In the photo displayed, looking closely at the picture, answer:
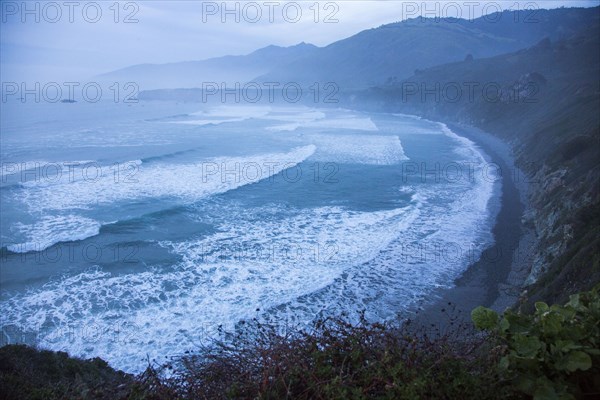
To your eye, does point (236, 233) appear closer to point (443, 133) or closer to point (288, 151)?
point (288, 151)

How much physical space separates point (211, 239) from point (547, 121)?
141 ft

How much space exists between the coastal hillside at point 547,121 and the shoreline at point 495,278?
603 mm

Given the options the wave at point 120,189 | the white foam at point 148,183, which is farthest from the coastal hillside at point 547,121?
the white foam at point 148,183

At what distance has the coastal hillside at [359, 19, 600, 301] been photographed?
44.3 feet

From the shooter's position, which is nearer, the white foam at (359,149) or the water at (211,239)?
the water at (211,239)

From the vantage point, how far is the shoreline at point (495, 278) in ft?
45.8

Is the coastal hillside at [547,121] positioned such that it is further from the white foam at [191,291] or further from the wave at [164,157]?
the wave at [164,157]

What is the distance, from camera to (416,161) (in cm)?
4081

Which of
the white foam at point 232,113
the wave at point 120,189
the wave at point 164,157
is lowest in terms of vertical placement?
the wave at point 120,189

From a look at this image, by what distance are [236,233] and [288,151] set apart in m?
25.4

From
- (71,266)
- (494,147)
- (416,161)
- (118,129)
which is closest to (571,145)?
(416,161)

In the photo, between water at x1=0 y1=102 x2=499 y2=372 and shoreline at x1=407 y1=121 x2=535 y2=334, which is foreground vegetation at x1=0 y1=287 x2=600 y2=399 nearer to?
shoreline at x1=407 y1=121 x2=535 y2=334

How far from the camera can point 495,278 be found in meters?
16.5

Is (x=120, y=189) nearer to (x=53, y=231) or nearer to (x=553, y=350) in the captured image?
(x=53, y=231)
